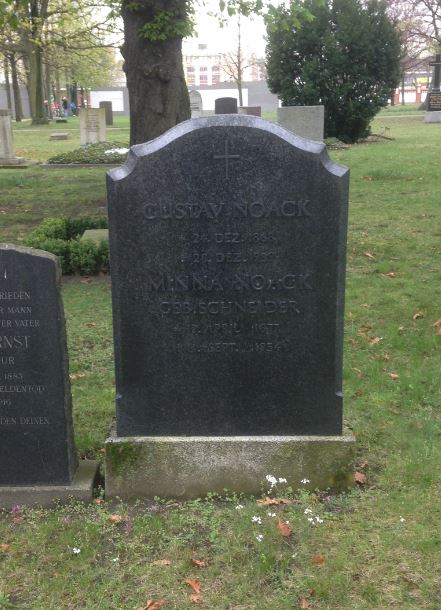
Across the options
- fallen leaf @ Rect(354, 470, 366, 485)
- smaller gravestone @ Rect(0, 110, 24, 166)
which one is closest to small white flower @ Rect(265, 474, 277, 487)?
fallen leaf @ Rect(354, 470, 366, 485)

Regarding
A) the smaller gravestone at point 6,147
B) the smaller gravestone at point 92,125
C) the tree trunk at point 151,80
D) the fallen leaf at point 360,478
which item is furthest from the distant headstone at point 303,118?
the fallen leaf at point 360,478

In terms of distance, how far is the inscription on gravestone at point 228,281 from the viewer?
3516 millimetres

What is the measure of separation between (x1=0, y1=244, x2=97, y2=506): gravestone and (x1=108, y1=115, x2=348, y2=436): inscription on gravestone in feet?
1.03

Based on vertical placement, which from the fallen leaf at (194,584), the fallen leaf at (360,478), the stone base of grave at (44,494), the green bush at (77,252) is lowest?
the fallen leaf at (194,584)

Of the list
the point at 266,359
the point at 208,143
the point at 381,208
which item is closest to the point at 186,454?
the point at 266,359

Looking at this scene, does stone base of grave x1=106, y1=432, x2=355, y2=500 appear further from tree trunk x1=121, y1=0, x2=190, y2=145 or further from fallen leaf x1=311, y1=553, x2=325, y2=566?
tree trunk x1=121, y1=0, x2=190, y2=145

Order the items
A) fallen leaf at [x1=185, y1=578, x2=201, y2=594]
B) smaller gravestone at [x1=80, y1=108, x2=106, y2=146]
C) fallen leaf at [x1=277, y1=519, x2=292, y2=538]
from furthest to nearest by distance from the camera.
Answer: smaller gravestone at [x1=80, y1=108, x2=106, y2=146] < fallen leaf at [x1=277, y1=519, x2=292, y2=538] < fallen leaf at [x1=185, y1=578, x2=201, y2=594]

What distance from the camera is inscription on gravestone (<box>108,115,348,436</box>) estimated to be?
138 inches

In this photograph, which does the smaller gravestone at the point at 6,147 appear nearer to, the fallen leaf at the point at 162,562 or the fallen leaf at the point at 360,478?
the fallen leaf at the point at 360,478

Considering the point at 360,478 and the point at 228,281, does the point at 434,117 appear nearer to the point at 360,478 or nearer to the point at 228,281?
the point at 360,478

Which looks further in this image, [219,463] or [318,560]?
[219,463]

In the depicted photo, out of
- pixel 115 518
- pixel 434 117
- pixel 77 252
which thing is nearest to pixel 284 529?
pixel 115 518

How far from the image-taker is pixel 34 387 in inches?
145

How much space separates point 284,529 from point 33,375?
5.00 feet
